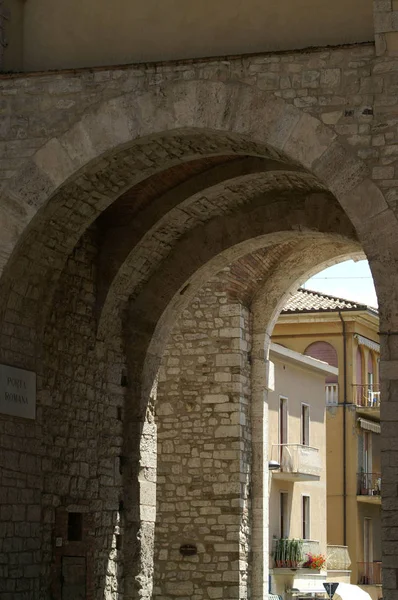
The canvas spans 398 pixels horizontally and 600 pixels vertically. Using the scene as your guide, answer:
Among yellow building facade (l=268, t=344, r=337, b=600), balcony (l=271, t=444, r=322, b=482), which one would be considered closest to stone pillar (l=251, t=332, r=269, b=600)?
yellow building facade (l=268, t=344, r=337, b=600)

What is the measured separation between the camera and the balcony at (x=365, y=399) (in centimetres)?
3894

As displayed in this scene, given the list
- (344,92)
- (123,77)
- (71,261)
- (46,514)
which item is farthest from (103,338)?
(344,92)

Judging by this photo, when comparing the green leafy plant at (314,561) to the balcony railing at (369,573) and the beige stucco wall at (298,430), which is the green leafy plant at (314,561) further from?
the balcony railing at (369,573)

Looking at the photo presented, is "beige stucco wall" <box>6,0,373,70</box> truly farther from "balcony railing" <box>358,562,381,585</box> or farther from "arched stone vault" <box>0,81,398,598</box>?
"balcony railing" <box>358,562,381,585</box>

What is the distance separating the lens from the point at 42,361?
15.2m

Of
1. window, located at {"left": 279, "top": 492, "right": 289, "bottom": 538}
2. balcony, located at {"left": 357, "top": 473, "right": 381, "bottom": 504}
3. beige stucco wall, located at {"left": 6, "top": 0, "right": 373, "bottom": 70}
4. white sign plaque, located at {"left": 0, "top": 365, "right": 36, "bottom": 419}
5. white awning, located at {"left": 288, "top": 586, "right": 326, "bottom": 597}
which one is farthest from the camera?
balcony, located at {"left": 357, "top": 473, "right": 381, "bottom": 504}

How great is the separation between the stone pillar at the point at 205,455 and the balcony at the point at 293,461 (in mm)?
10297

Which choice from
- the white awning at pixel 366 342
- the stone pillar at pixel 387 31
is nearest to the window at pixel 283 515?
the white awning at pixel 366 342

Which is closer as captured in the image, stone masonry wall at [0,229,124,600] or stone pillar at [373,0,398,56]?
stone pillar at [373,0,398,56]

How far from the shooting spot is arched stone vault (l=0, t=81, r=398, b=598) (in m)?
13.3

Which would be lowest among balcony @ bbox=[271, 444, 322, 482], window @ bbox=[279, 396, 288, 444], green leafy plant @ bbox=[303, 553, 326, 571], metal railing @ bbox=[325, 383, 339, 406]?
green leafy plant @ bbox=[303, 553, 326, 571]

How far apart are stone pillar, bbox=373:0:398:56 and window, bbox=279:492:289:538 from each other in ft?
61.5

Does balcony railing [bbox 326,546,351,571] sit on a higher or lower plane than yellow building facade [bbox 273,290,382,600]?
lower

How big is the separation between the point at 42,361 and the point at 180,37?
3673mm
